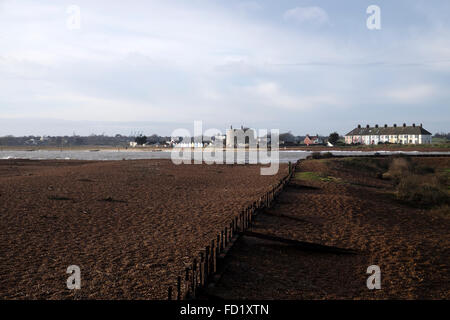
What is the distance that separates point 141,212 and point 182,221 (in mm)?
2451

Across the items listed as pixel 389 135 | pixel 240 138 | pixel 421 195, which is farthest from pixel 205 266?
pixel 240 138

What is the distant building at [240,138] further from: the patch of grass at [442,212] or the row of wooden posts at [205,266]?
the row of wooden posts at [205,266]

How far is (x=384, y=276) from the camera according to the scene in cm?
947

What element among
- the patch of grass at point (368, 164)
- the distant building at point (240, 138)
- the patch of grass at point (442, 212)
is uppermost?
the distant building at point (240, 138)

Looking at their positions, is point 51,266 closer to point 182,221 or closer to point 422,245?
point 182,221

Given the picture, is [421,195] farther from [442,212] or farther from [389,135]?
[389,135]

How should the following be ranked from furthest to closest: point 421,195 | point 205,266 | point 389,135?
point 389,135 → point 421,195 → point 205,266

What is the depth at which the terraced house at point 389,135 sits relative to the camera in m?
102

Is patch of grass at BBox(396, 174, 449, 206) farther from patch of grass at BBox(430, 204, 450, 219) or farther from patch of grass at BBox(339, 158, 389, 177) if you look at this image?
patch of grass at BBox(339, 158, 389, 177)

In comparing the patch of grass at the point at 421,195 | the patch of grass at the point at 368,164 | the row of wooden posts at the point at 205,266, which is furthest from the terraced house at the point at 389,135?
the row of wooden posts at the point at 205,266

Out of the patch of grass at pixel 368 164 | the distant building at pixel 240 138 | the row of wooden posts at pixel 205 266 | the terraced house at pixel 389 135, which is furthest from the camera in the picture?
the distant building at pixel 240 138

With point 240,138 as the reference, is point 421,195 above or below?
below

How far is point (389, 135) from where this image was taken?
106875 millimetres
